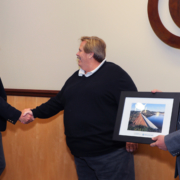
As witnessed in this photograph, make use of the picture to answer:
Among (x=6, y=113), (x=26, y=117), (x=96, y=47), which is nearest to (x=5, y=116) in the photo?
(x=6, y=113)

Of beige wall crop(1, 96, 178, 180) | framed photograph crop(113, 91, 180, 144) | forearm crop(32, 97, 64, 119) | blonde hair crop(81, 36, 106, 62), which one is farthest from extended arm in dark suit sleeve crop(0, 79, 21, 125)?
framed photograph crop(113, 91, 180, 144)

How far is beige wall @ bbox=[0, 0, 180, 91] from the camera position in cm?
192

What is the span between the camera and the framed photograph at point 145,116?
1.34 m

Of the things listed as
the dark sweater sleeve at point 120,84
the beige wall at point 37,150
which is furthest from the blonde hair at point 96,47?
the beige wall at point 37,150

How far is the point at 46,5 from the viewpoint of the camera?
2.30 meters

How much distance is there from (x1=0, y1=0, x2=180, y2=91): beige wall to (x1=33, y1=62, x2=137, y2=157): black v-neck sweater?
0.31m

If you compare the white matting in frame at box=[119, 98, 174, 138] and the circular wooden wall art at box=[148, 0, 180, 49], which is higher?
the circular wooden wall art at box=[148, 0, 180, 49]

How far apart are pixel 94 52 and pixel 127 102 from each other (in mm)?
540

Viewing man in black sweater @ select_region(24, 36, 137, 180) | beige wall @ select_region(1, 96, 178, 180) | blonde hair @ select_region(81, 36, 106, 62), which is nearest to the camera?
man in black sweater @ select_region(24, 36, 137, 180)

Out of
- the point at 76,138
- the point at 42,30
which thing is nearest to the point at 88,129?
the point at 76,138

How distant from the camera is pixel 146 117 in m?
1.43

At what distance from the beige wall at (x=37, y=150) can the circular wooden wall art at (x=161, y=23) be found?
115cm

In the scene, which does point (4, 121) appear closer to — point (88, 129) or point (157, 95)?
point (88, 129)

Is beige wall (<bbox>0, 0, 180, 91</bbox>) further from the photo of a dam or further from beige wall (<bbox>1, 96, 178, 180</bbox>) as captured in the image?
the photo of a dam
